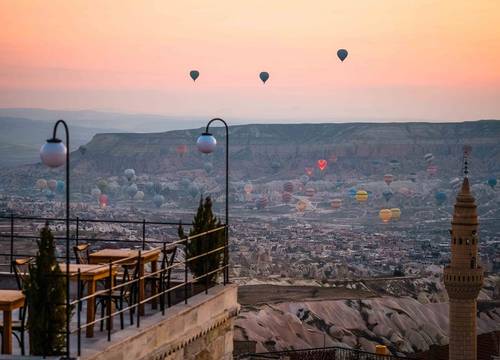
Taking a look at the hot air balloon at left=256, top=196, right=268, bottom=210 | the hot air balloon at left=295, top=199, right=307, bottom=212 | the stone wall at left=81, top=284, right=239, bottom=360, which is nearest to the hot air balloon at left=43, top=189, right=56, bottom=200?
the hot air balloon at left=256, top=196, right=268, bottom=210

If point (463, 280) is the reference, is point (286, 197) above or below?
above

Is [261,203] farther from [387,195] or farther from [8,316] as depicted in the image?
[8,316]

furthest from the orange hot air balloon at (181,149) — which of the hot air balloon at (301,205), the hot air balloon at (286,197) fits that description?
the hot air balloon at (301,205)

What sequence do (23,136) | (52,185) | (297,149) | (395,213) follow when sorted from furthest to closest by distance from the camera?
(297,149) < (23,136) < (395,213) < (52,185)

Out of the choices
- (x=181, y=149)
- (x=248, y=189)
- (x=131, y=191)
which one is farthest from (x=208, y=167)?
(x=131, y=191)

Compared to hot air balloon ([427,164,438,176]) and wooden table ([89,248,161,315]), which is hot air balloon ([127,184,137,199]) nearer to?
hot air balloon ([427,164,438,176])

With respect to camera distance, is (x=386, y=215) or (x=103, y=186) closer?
(x=386, y=215)
